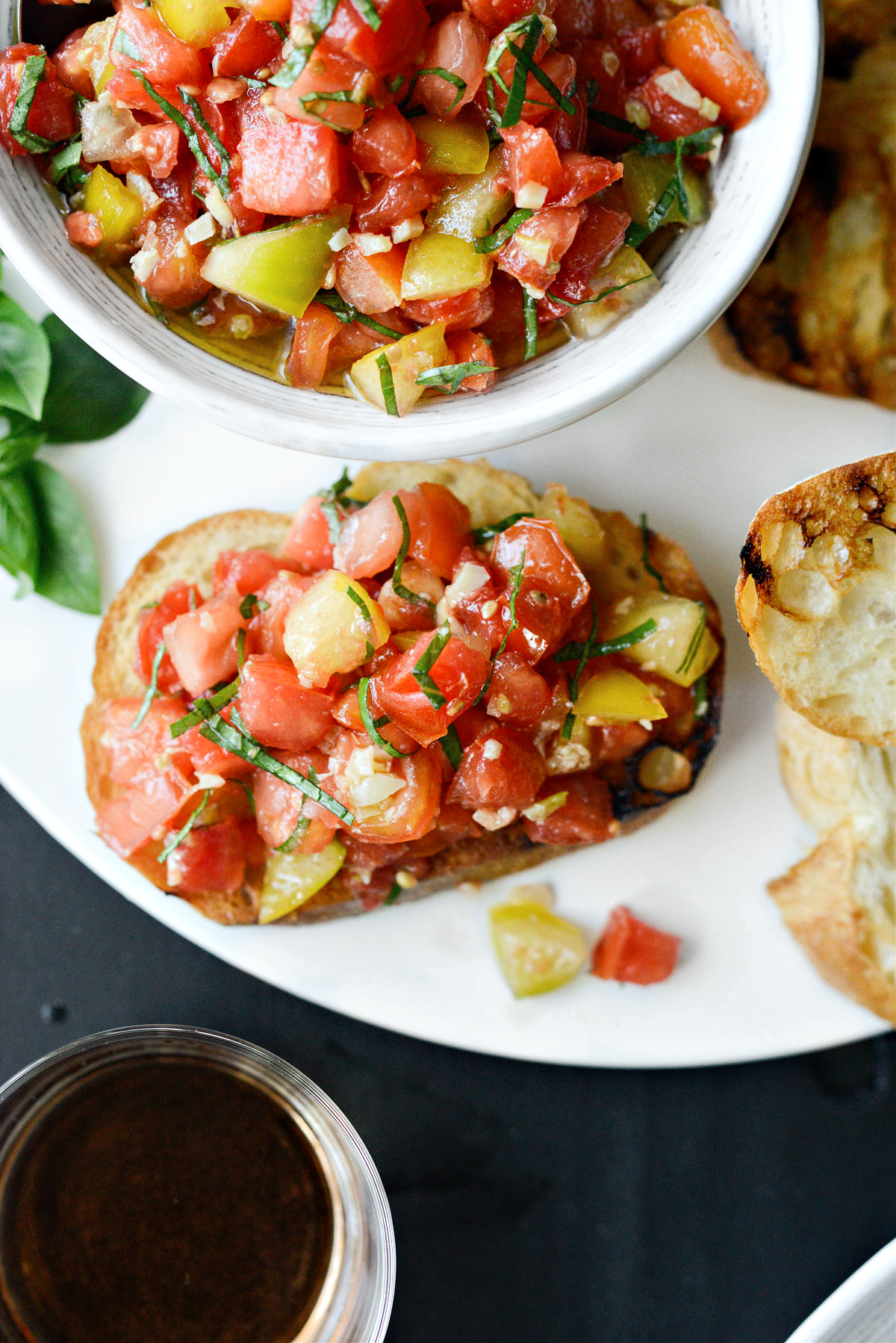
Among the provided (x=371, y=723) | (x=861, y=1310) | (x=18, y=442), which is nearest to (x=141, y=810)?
(x=371, y=723)

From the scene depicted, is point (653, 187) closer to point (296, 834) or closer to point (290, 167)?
point (290, 167)

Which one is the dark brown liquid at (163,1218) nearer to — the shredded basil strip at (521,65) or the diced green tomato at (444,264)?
the diced green tomato at (444,264)

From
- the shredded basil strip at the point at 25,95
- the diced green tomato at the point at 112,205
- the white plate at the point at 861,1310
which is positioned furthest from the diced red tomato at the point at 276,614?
the white plate at the point at 861,1310

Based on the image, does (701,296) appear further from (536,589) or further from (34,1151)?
(34,1151)

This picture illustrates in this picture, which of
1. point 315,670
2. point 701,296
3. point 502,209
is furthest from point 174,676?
point 701,296

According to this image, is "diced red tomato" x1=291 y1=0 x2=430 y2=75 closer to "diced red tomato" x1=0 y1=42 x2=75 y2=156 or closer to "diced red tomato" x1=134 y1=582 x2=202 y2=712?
"diced red tomato" x1=0 y1=42 x2=75 y2=156
